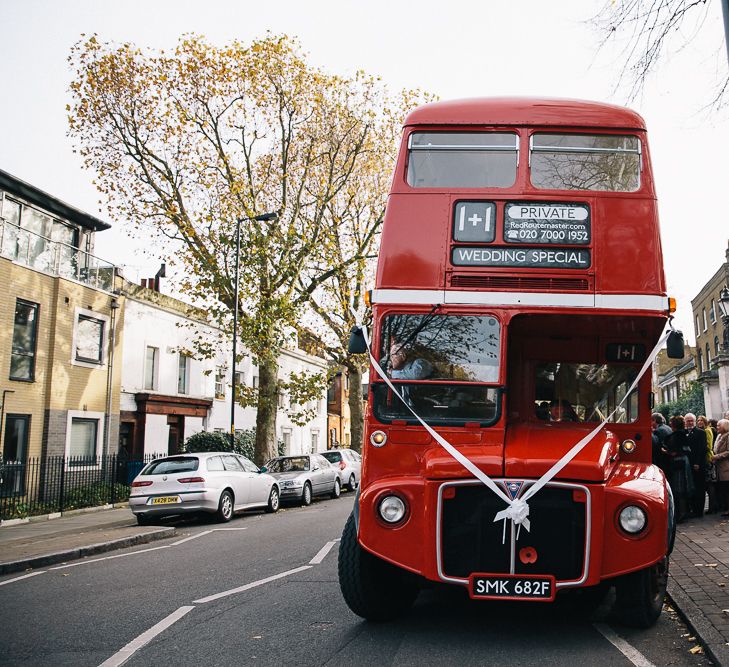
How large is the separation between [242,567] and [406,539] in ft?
15.0

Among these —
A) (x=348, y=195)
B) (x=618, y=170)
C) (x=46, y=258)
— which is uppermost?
(x=348, y=195)

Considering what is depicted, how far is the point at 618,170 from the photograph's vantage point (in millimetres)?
7086

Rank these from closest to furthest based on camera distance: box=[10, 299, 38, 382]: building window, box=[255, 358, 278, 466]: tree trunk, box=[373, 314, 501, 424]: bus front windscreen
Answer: box=[373, 314, 501, 424]: bus front windscreen → box=[10, 299, 38, 382]: building window → box=[255, 358, 278, 466]: tree trunk

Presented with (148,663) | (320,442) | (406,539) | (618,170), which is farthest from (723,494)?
(320,442)

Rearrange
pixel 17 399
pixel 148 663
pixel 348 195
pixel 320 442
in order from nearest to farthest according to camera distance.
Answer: pixel 148 663
pixel 17 399
pixel 348 195
pixel 320 442

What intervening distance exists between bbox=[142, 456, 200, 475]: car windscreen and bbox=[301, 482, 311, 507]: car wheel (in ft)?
18.5

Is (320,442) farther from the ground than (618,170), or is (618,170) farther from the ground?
(618,170)

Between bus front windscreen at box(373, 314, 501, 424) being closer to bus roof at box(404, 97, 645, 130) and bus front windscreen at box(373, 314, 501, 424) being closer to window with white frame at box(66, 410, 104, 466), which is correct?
bus roof at box(404, 97, 645, 130)

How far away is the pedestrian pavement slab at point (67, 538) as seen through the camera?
449 inches

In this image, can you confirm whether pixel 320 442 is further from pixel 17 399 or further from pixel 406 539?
pixel 406 539

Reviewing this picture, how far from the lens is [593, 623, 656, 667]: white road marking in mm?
5269

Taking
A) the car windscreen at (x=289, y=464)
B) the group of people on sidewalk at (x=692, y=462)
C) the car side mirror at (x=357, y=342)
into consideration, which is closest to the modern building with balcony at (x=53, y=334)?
the car windscreen at (x=289, y=464)

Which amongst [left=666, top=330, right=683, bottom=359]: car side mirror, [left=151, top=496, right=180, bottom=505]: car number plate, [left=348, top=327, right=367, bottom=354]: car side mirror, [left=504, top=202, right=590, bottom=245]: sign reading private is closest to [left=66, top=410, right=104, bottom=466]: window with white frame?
[left=151, top=496, right=180, bottom=505]: car number plate

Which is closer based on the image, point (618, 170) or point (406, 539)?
point (406, 539)
